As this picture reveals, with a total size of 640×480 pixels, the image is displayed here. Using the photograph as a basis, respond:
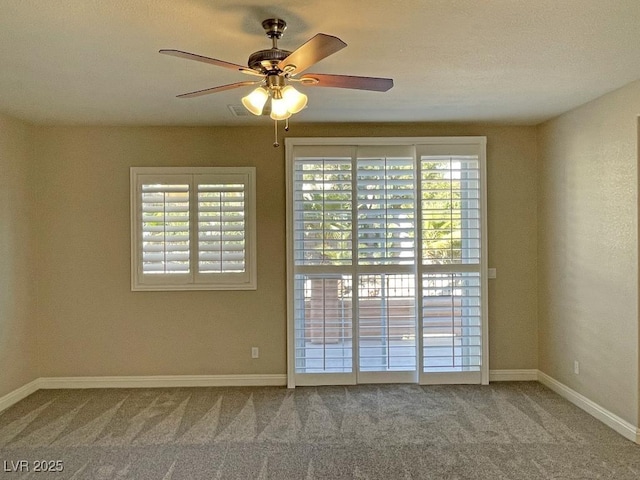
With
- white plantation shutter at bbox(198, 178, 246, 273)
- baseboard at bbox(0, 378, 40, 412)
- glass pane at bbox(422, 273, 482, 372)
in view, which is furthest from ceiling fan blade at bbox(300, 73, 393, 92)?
baseboard at bbox(0, 378, 40, 412)

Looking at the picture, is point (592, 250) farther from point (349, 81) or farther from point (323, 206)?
point (349, 81)

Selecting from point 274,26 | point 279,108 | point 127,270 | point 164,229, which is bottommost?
point 127,270

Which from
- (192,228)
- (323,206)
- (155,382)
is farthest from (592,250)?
(155,382)

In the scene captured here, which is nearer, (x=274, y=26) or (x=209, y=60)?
(x=209, y=60)

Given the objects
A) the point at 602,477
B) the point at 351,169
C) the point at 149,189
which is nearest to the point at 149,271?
the point at 149,189

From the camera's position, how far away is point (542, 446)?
3.08 m

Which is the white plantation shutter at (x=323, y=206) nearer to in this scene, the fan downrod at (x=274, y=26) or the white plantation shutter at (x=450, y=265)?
the white plantation shutter at (x=450, y=265)

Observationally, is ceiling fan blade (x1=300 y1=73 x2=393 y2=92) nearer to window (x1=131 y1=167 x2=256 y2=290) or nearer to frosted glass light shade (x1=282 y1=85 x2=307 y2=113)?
frosted glass light shade (x1=282 y1=85 x2=307 y2=113)

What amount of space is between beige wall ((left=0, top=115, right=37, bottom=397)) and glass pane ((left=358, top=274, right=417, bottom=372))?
3.29 meters

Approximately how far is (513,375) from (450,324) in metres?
0.91

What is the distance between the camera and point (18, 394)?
13.3ft

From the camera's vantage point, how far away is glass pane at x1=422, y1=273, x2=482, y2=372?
4309 mm

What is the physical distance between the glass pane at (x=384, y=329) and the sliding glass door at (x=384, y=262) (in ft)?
0.03

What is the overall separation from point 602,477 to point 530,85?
2722 mm
